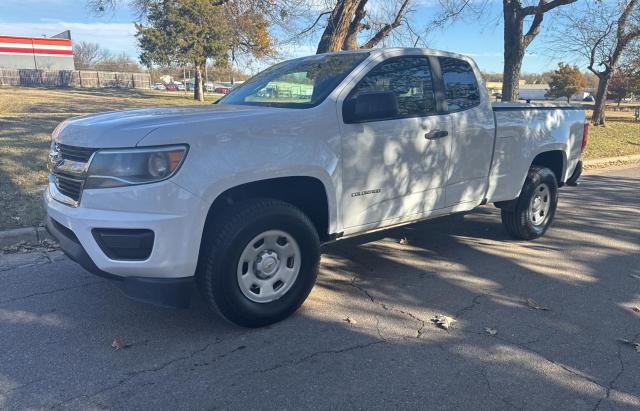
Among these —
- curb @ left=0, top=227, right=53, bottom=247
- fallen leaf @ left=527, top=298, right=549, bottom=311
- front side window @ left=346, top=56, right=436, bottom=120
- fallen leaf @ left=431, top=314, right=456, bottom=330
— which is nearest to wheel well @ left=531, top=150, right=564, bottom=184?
front side window @ left=346, top=56, right=436, bottom=120

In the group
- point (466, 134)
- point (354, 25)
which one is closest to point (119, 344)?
point (466, 134)

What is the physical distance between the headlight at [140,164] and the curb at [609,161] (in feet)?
36.9

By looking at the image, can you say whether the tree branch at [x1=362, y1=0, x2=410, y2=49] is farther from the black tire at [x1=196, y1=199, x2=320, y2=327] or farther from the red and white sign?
the red and white sign

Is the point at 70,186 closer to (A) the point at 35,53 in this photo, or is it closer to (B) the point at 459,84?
(B) the point at 459,84

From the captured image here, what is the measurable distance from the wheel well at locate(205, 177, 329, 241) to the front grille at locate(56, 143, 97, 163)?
830 mm

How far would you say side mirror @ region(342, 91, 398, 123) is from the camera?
3.72 metres

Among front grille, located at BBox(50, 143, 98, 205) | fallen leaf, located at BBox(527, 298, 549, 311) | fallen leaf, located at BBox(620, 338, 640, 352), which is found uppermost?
front grille, located at BBox(50, 143, 98, 205)

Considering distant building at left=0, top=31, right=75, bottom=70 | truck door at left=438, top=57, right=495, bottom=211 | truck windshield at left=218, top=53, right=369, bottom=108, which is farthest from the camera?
distant building at left=0, top=31, right=75, bottom=70

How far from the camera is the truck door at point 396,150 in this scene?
3.87 meters

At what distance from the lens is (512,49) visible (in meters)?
14.2

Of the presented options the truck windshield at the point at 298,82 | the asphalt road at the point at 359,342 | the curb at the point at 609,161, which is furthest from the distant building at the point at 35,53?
the asphalt road at the point at 359,342

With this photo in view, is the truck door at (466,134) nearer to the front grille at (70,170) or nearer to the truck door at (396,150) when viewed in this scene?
the truck door at (396,150)

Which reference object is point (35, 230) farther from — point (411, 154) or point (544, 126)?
point (544, 126)

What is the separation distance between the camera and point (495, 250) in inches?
217
